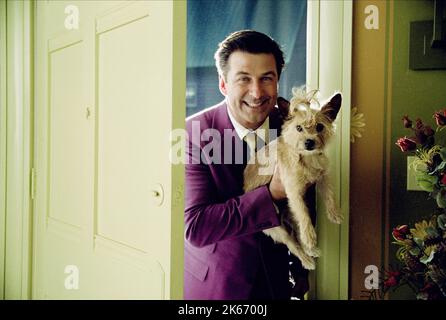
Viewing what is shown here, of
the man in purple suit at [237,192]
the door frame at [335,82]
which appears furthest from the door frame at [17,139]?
the door frame at [335,82]

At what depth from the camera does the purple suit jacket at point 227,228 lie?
1.18 meters

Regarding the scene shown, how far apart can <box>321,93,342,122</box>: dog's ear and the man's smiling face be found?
0.15m

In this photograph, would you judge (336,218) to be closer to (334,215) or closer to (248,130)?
(334,215)

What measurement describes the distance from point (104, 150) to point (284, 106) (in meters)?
0.69

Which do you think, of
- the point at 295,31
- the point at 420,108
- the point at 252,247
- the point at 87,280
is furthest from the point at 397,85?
the point at 87,280

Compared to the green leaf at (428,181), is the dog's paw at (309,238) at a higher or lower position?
lower

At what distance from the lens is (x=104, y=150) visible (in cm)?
144

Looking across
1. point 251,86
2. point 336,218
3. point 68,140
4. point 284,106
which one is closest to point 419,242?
point 336,218

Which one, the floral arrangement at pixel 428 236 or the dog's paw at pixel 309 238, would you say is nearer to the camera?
the floral arrangement at pixel 428 236

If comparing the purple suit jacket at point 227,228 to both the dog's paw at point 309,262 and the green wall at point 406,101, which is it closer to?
the dog's paw at point 309,262

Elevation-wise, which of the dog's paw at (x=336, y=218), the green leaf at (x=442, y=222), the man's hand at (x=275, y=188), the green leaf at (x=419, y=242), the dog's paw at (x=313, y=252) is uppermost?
the man's hand at (x=275, y=188)

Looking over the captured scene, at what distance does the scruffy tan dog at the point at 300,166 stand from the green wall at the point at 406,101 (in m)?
0.18

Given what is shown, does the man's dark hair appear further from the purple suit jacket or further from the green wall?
the green wall

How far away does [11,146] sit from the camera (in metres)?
1.91
